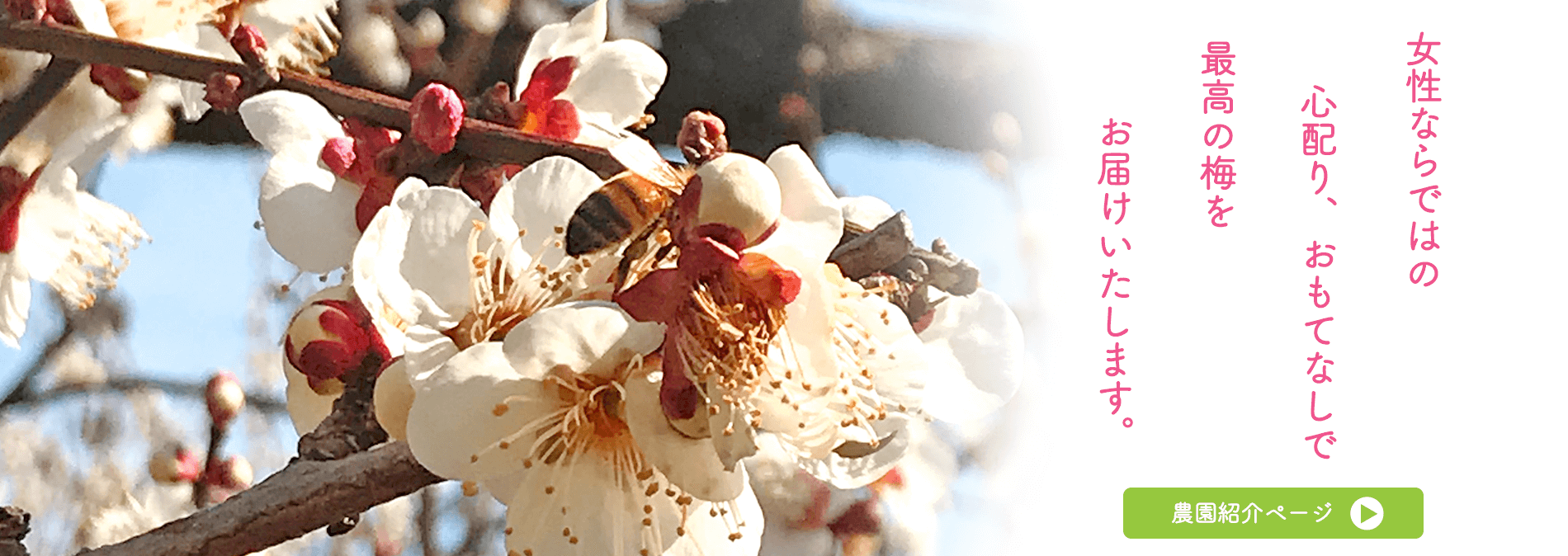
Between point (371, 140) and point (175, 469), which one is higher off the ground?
point (371, 140)

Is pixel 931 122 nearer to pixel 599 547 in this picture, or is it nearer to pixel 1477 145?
pixel 1477 145

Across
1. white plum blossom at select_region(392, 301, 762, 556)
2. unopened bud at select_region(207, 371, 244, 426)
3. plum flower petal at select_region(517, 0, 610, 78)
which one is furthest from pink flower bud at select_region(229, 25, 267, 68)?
unopened bud at select_region(207, 371, 244, 426)

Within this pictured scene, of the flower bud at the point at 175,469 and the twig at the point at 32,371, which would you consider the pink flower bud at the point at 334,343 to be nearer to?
the flower bud at the point at 175,469

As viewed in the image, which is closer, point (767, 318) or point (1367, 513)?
point (767, 318)

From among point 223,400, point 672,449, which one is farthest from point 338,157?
point 223,400

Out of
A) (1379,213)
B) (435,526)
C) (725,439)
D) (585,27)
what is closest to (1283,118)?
(1379,213)

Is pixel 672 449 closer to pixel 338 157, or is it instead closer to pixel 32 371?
pixel 338 157

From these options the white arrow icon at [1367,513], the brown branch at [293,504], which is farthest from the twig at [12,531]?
the white arrow icon at [1367,513]
